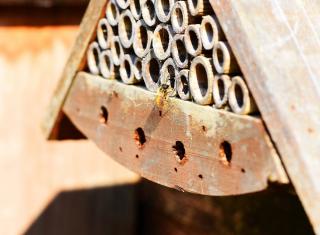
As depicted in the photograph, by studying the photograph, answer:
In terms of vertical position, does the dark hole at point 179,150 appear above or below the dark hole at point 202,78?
below

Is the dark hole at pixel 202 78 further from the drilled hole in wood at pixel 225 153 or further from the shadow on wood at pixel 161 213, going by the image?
the shadow on wood at pixel 161 213

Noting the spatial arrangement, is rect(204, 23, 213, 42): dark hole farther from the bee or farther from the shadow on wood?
the shadow on wood

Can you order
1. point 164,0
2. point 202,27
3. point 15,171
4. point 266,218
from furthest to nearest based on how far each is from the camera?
1. point 15,171
2. point 266,218
3. point 164,0
4. point 202,27

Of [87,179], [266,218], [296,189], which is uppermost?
[296,189]

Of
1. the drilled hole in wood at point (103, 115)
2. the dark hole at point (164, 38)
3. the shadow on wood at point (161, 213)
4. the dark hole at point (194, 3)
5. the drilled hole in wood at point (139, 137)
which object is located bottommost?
Result: the shadow on wood at point (161, 213)

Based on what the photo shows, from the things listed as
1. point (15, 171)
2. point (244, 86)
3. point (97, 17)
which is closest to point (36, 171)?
point (15, 171)

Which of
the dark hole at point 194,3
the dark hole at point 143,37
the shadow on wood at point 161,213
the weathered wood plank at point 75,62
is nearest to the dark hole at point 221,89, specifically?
the dark hole at point 194,3

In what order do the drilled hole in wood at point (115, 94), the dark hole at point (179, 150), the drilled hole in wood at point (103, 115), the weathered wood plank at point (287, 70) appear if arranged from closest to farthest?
the weathered wood plank at point (287, 70) < the dark hole at point (179, 150) < the drilled hole in wood at point (115, 94) < the drilled hole in wood at point (103, 115)

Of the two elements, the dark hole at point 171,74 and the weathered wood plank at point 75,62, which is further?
the weathered wood plank at point 75,62

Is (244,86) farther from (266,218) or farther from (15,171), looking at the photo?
(15,171)
